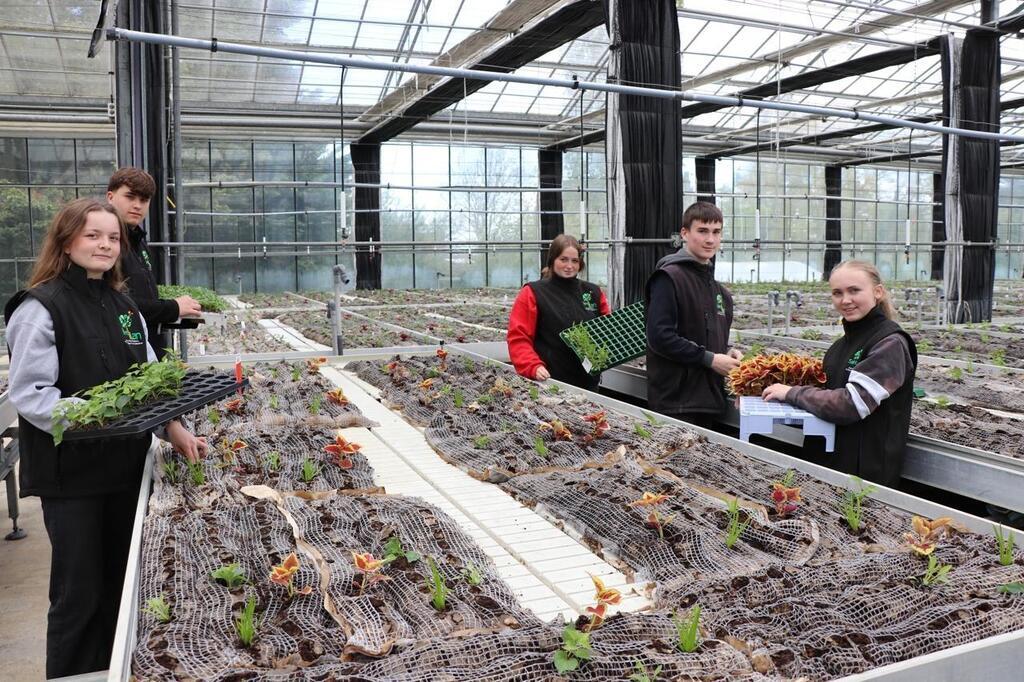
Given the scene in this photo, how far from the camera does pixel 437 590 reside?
6.59 ft

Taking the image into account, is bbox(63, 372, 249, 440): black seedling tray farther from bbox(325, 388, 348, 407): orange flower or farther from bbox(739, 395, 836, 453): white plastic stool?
bbox(739, 395, 836, 453): white plastic stool

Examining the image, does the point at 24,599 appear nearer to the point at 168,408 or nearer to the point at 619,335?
the point at 168,408

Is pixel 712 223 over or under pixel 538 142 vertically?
under

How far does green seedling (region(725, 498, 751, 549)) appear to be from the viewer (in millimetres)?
2367

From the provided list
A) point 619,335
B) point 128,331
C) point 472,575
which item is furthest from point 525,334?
point 472,575

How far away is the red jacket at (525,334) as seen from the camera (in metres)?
4.74

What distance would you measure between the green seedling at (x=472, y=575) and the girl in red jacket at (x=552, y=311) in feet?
8.43

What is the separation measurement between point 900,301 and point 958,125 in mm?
5738

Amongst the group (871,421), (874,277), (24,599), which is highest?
(874,277)

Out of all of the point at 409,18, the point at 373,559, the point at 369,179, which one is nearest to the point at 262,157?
the point at 369,179

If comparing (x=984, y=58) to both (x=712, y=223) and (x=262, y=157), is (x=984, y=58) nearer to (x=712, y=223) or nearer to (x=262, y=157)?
(x=712, y=223)

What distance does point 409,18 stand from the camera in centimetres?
1273

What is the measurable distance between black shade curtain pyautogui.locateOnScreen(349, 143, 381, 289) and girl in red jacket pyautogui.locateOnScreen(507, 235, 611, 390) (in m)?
16.0

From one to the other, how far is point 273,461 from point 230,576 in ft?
3.94
